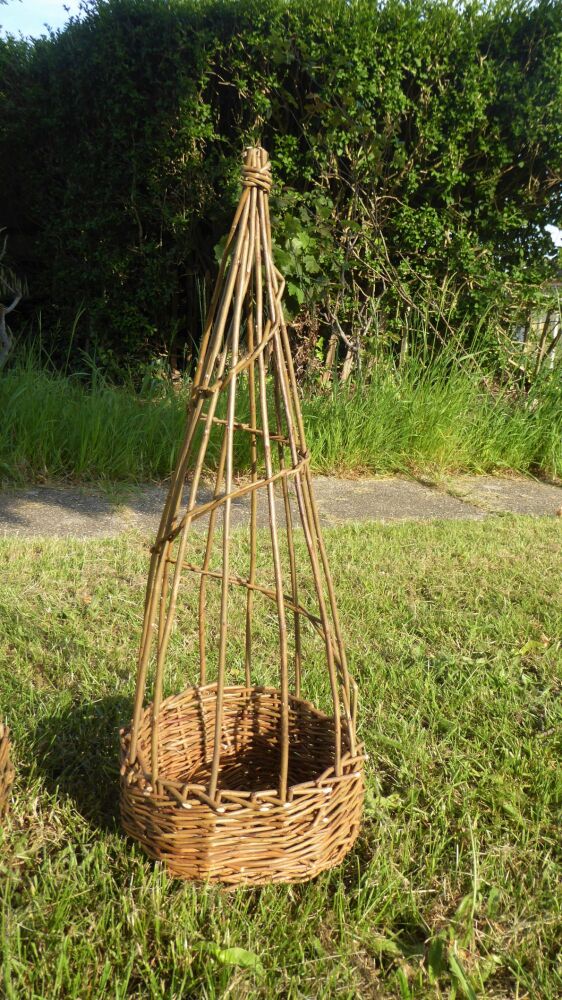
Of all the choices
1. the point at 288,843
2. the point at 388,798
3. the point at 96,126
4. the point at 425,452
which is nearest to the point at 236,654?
the point at 388,798

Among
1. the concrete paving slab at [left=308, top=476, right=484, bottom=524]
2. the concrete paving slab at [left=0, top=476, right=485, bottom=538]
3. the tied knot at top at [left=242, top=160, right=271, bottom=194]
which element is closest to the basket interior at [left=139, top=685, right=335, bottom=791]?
the tied knot at top at [left=242, top=160, right=271, bottom=194]

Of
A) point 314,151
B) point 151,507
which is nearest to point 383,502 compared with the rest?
point 151,507

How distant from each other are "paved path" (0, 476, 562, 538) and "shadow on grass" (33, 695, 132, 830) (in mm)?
1517

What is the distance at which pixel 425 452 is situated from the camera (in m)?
5.23

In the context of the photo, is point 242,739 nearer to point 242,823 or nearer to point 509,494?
point 242,823

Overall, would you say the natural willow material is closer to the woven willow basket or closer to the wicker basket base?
the wicker basket base

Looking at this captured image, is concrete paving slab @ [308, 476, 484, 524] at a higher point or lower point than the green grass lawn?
higher

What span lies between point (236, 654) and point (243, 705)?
565 millimetres

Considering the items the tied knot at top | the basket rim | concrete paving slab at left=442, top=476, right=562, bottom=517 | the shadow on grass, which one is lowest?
the shadow on grass

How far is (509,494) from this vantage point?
194 inches

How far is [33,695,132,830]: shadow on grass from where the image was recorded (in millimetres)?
1818

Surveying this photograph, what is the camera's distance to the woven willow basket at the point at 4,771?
1643mm

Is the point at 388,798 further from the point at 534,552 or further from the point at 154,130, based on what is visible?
the point at 154,130

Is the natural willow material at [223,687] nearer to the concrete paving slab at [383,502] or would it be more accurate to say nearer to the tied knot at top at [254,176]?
the tied knot at top at [254,176]
